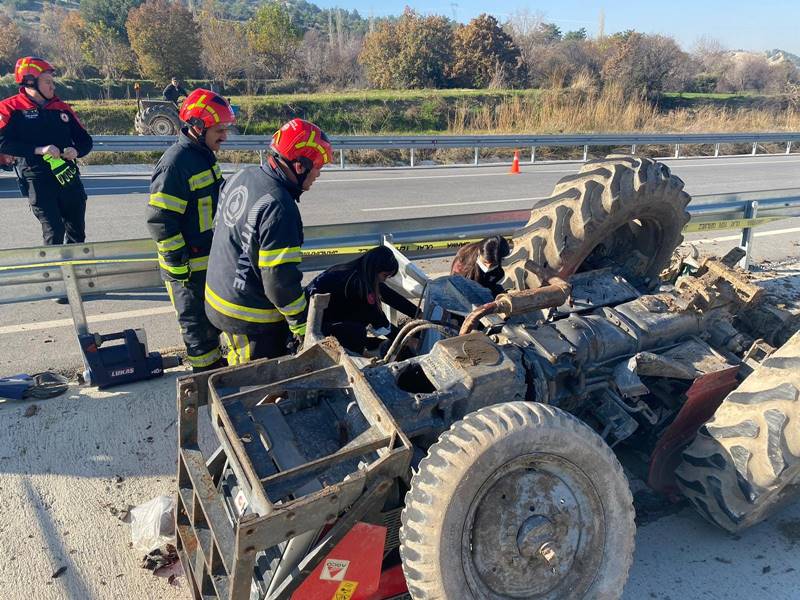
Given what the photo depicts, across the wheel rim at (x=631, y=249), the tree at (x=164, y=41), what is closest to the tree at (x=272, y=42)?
the tree at (x=164, y=41)

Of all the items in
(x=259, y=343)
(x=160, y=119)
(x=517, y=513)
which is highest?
(x=160, y=119)

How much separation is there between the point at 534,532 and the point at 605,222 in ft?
7.83

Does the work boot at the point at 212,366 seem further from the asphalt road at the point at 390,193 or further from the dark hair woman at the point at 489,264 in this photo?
the asphalt road at the point at 390,193

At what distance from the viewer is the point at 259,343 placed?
12.4 feet

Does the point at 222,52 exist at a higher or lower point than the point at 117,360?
higher

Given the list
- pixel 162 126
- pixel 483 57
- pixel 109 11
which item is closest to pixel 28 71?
pixel 162 126

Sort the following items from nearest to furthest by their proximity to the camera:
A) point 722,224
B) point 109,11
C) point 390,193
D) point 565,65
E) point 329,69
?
point 722,224, point 390,193, point 565,65, point 329,69, point 109,11

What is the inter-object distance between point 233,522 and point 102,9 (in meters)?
41.2

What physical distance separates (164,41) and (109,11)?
9260 millimetres

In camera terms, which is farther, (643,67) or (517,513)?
(643,67)

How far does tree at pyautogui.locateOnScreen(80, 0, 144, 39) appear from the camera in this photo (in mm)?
34469

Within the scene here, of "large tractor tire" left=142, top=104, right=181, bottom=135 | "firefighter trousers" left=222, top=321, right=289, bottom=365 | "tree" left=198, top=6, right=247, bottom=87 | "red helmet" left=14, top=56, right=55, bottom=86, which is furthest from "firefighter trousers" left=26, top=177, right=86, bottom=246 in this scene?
"tree" left=198, top=6, right=247, bottom=87

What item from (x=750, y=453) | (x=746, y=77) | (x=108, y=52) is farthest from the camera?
(x=746, y=77)

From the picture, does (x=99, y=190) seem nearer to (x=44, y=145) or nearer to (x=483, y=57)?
(x=44, y=145)
